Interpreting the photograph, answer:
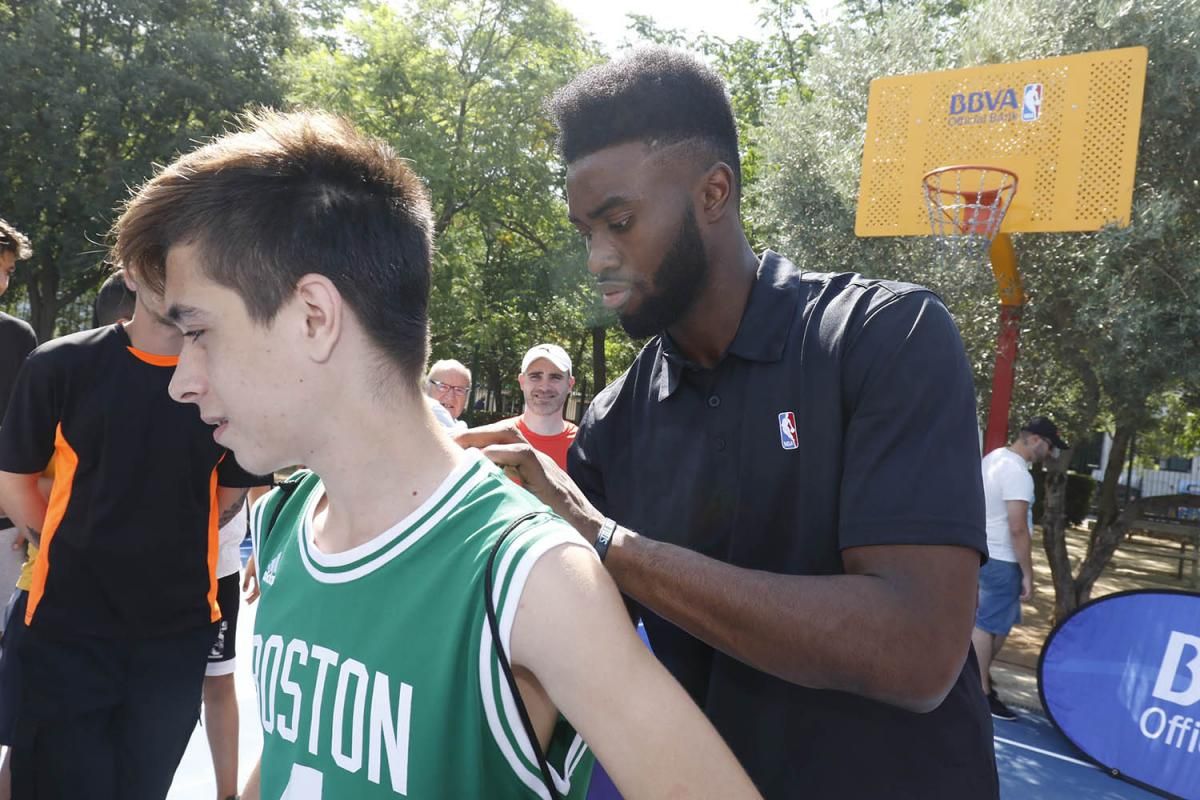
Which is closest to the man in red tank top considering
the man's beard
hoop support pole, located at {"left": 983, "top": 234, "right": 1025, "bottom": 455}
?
hoop support pole, located at {"left": 983, "top": 234, "right": 1025, "bottom": 455}

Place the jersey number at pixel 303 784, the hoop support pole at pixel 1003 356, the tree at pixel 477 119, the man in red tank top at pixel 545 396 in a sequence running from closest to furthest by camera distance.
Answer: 1. the jersey number at pixel 303 784
2. the man in red tank top at pixel 545 396
3. the hoop support pole at pixel 1003 356
4. the tree at pixel 477 119

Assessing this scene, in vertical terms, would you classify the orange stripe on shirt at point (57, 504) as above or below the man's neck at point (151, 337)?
below

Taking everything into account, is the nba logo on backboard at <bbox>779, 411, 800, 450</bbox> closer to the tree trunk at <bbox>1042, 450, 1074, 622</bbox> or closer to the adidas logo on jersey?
the adidas logo on jersey

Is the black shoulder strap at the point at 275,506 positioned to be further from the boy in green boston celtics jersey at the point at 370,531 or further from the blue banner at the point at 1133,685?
the blue banner at the point at 1133,685

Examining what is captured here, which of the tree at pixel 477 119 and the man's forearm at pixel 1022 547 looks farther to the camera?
the tree at pixel 477 119

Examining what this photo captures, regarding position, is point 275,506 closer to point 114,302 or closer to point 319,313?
point 319,313

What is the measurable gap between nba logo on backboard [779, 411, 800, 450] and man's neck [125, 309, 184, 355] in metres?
2.22

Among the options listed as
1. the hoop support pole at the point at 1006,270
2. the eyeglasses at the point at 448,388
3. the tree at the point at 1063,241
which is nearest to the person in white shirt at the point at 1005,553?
the hoop support pole at the point at 1006,270

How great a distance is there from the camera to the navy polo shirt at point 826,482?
1424 millimetres

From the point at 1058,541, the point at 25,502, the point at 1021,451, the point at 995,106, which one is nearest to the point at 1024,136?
the point at 995,106

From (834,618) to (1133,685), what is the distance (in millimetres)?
5527

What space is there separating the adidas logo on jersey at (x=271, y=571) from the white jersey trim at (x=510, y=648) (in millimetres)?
572

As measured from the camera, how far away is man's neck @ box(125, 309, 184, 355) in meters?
3.00

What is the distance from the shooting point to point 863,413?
1.47m
